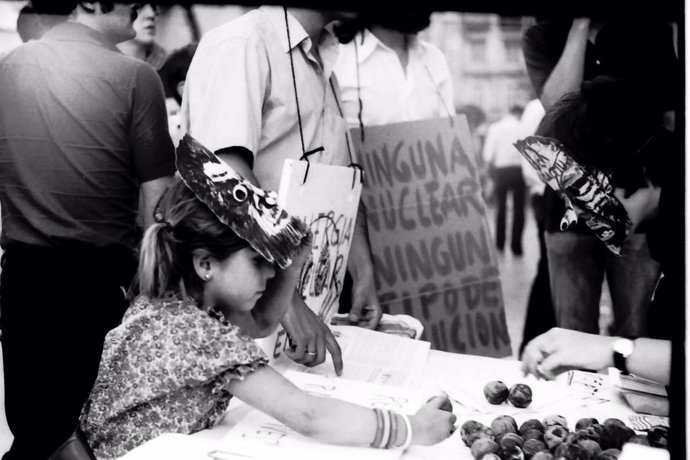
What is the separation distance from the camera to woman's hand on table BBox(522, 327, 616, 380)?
163cm

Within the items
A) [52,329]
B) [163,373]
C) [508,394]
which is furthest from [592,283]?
[52,329]

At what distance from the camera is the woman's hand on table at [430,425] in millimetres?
1440

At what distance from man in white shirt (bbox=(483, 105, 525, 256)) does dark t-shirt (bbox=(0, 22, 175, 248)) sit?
1.07 m

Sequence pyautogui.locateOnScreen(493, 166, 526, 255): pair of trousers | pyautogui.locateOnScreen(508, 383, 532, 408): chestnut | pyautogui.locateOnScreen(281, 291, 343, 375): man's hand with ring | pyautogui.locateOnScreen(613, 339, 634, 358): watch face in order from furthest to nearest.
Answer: pyautogui.locateOnScreen(493, 166, 526, 255): pair of trousers → pyautogui.locateOnScreen(281, 291, 343, 375): man's hand with ring → pyautogui.locateOnScreen(508, 383, 532, 408): chestnut → pyautogui.locateOnScreen(613, 339, 634, 358): watch face

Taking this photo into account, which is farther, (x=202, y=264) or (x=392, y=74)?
(x=392, y=74)

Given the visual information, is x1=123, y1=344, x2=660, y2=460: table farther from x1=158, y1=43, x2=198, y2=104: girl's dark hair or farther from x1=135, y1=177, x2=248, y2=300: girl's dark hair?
x1=158, y1=43, x2=198, y2=104: girl's dark hair

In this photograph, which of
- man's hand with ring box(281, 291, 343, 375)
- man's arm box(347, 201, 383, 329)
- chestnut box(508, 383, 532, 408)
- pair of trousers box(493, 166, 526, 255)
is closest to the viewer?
chestnut box(508, 383, 532, 408)

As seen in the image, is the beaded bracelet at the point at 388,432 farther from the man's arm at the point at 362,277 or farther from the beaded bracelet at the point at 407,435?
the man's arm at the point at 362,277

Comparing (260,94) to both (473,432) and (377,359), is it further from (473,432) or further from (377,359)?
(473,432)

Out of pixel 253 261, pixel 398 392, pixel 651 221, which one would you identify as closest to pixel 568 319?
pixel 651 221

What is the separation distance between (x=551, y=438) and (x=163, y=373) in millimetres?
790

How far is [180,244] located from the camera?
5.16 feet

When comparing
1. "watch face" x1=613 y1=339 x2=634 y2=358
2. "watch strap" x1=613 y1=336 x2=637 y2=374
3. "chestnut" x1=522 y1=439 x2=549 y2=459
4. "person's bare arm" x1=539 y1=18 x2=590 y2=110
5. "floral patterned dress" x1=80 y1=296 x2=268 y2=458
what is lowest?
"chestnut" x1=522 y1=439 x2=549 y2=459

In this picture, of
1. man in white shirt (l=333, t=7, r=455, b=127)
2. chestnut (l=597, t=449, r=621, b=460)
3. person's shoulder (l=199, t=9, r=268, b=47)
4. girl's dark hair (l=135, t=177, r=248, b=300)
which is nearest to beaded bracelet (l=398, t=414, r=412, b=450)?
chestnut (l=597, t=449, r=621, b=460)
